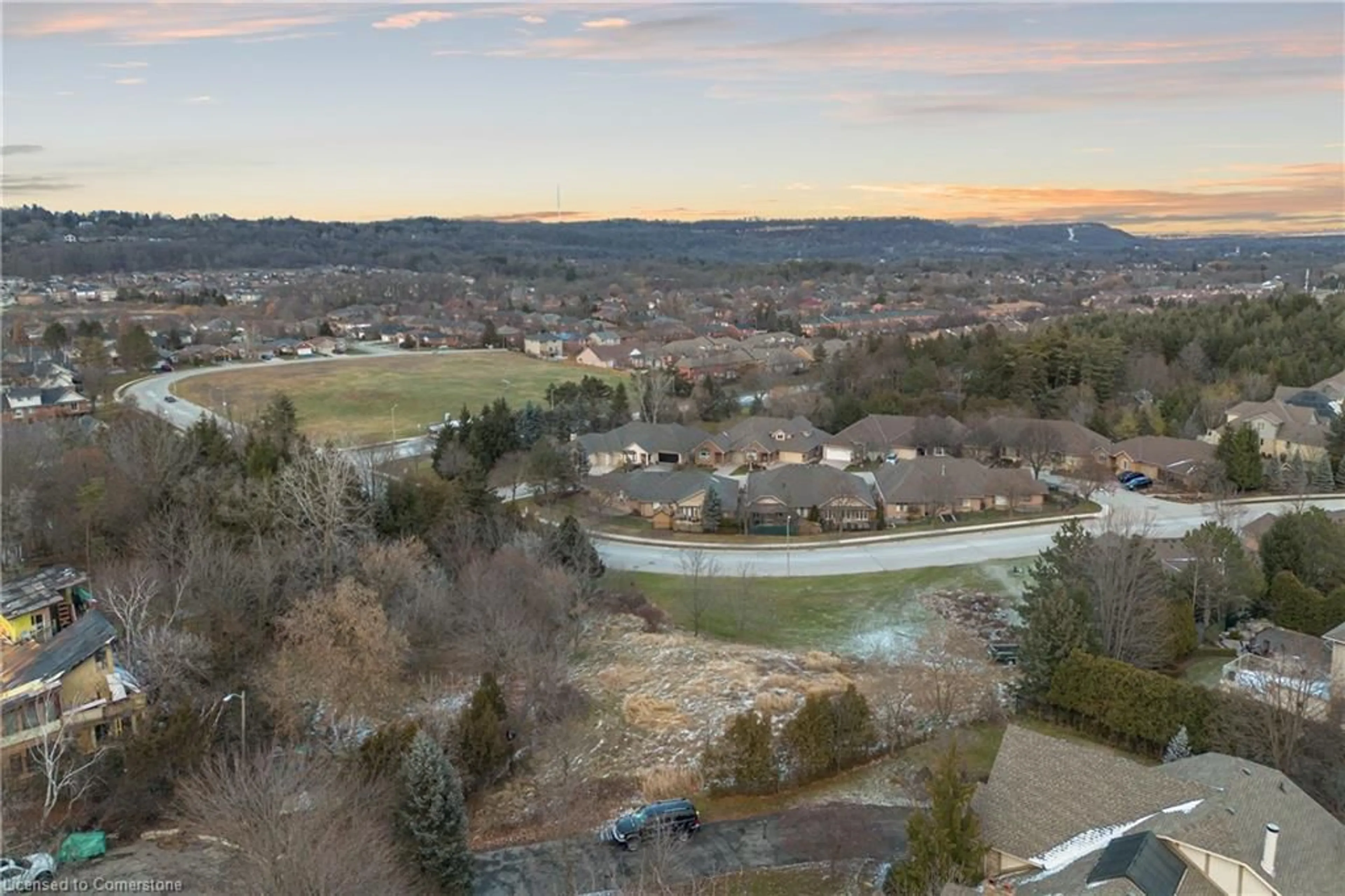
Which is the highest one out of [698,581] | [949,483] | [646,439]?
[646,439]

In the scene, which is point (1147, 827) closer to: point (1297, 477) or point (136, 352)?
point (1297, 477)

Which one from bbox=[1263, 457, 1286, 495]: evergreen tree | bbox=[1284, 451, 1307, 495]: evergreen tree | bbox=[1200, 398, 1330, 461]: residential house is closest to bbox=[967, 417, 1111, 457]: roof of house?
bbox=[1200, 398, 1330, 461]: residential house

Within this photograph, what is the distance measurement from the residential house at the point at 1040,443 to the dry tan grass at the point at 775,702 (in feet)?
92.1

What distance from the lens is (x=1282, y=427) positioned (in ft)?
164

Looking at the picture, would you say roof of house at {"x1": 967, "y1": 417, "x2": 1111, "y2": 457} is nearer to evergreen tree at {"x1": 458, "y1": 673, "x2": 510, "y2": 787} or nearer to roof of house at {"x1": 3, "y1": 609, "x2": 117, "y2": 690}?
evergreen tree at {"x1": 458, "y1": 673, "x2": 510, "y2": 787}

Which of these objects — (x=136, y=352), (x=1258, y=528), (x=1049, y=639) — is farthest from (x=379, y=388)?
(x=1049, y=639)

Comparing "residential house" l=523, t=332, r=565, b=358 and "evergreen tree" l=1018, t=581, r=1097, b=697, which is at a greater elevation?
"residential house" l=523, t=332, r=565, b=358

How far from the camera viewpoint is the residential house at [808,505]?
135ft

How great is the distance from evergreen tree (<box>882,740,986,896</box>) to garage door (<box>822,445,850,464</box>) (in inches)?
Result: 1490

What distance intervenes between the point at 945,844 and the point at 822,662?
12.0 m

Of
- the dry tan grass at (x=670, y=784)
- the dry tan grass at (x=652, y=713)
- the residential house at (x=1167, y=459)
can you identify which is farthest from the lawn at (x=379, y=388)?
the dry tan grass at (x=670, y=784)

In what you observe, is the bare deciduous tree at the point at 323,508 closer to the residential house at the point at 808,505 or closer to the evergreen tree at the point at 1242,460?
the residential house at the point at 808,505

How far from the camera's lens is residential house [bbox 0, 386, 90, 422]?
178ft

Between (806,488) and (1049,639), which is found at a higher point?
(1049,639)
